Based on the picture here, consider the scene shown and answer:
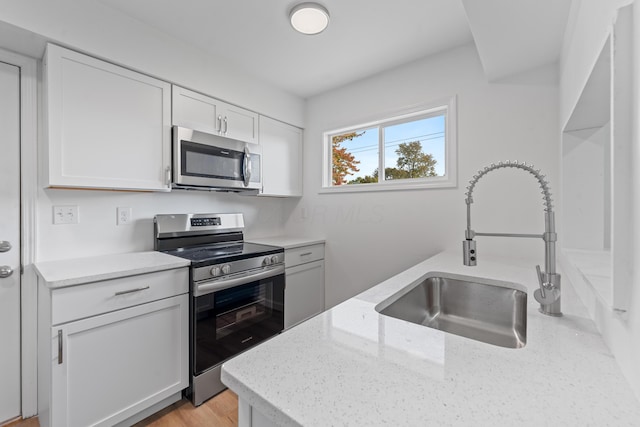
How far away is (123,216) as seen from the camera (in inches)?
78.5

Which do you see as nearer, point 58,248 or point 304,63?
point 58,248

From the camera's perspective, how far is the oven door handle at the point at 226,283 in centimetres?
170

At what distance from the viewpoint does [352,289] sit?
2.69 m

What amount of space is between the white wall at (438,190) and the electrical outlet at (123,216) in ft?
5.27

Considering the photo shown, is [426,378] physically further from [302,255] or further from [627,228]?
[302,255]

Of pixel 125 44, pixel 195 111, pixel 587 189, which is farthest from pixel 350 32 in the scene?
pixel 587 189

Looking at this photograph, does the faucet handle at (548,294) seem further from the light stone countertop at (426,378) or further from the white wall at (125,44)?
the white wall at (125,44)

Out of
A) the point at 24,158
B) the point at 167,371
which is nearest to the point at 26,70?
the point at 24,158

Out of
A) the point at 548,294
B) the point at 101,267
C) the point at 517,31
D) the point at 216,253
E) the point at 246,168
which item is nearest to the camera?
the point at 548,294

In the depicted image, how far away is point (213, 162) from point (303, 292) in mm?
1389

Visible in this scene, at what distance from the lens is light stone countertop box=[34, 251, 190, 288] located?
1.31m

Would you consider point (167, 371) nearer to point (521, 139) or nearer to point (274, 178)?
point (274, 178)

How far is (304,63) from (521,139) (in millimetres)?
1700

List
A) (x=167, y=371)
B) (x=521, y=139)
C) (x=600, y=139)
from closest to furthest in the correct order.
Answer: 1. (x=600, y=139)
2. (x=167, y=371)
3. (x=521, y=139)
